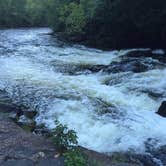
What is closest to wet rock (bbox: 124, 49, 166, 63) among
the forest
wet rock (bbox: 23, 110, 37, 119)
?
the forest

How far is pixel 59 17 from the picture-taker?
113ft

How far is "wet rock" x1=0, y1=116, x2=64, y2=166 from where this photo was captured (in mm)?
7221

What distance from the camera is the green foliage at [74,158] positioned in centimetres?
666

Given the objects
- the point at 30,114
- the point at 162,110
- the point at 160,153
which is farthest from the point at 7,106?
the point at 160,153

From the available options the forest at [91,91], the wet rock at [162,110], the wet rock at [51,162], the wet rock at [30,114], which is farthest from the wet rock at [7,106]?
the wet rock at [51,162]

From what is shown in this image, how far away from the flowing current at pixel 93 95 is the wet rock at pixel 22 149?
4.84 ft

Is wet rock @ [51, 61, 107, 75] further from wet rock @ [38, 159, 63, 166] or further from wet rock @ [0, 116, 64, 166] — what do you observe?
wet rock @ [38, 159, 63, 166]

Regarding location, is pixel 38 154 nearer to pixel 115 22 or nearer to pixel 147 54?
pixel 147 54

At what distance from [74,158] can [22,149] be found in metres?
1.44

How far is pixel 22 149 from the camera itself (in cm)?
773

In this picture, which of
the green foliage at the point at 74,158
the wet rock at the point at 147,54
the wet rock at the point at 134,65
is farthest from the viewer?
the wet rock at the point at 147,54

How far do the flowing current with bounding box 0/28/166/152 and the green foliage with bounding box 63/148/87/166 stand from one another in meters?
2.01

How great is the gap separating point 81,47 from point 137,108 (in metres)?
14.4

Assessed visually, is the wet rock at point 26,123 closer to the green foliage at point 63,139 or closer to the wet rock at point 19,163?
the green foliage at point 63,139
